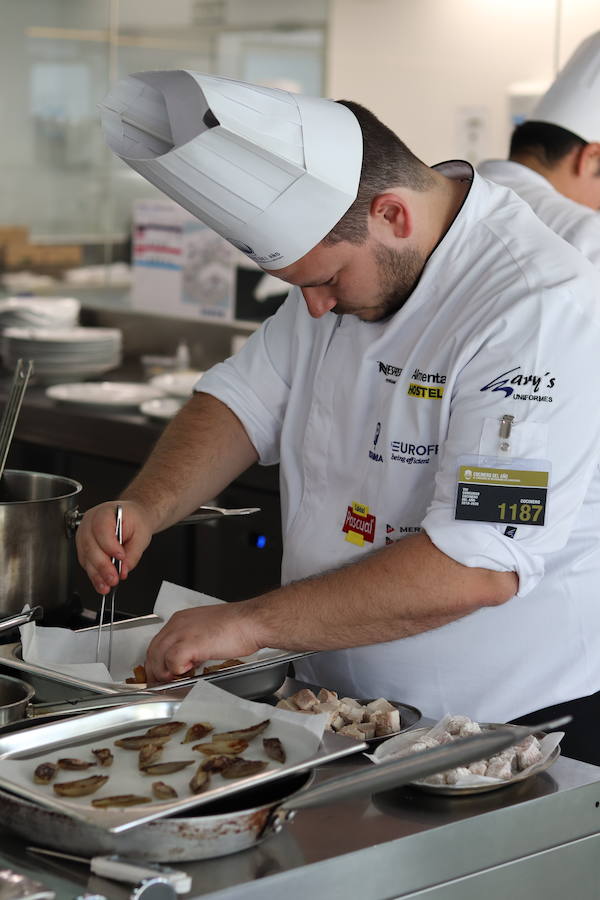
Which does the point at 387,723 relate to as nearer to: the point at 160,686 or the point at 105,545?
the point at 160,686

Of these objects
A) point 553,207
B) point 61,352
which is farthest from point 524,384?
point 61,352

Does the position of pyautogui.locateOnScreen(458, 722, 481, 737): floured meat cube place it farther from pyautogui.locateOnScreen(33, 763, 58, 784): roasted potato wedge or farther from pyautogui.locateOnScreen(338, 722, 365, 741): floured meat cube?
pyautogui.locateOnScreen(33, 763, 58, 784): roasted potato wedge

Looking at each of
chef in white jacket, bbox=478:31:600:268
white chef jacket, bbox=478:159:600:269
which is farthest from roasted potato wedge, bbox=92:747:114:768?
chef in white jacket, bbox=478:31:600:268

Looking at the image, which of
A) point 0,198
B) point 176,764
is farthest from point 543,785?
point 0,198

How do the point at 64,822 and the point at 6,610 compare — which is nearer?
the point at 64,822

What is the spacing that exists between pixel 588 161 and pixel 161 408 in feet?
4.01

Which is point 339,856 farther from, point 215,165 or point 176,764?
point 215,165

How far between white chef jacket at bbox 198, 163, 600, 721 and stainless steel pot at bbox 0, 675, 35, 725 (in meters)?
0.45

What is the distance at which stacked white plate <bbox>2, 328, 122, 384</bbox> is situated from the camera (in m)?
3.66

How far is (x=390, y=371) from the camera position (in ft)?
5.34

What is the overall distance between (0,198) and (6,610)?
12.1ft

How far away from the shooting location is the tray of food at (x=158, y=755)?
3.31ft

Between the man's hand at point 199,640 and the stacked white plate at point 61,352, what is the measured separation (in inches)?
92.9

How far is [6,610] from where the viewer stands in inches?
61.9
